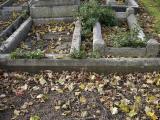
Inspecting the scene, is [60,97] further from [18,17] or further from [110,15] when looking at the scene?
[18,17]

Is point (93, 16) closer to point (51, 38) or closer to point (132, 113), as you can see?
point (51, 38)

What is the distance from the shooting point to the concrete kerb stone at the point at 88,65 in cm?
586

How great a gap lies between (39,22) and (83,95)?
4.17 metres

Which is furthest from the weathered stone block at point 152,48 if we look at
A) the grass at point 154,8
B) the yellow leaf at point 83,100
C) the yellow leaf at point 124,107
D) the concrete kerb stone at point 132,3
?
the concrete kerb stone at point 132,3

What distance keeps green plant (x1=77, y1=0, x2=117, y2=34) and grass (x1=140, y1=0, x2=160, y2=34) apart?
1364mm

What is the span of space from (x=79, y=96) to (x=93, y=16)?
124 inches

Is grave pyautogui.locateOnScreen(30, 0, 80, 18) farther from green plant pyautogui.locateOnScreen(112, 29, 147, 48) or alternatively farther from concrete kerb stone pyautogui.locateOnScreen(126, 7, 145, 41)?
green plant pyautogui.locateOnScreen(112, 29, 147, 48)

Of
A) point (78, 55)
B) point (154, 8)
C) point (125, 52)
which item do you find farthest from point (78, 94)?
point (154, 8)

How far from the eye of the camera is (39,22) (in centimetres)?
888

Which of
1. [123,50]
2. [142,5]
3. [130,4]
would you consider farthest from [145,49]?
[142,5]

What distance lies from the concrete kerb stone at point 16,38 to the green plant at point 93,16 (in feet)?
4.77

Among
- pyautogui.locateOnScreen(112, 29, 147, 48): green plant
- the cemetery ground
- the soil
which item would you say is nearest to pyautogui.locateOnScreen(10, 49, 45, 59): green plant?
the cemetery ground

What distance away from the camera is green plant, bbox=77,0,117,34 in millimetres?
7646

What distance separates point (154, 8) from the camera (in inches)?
414
